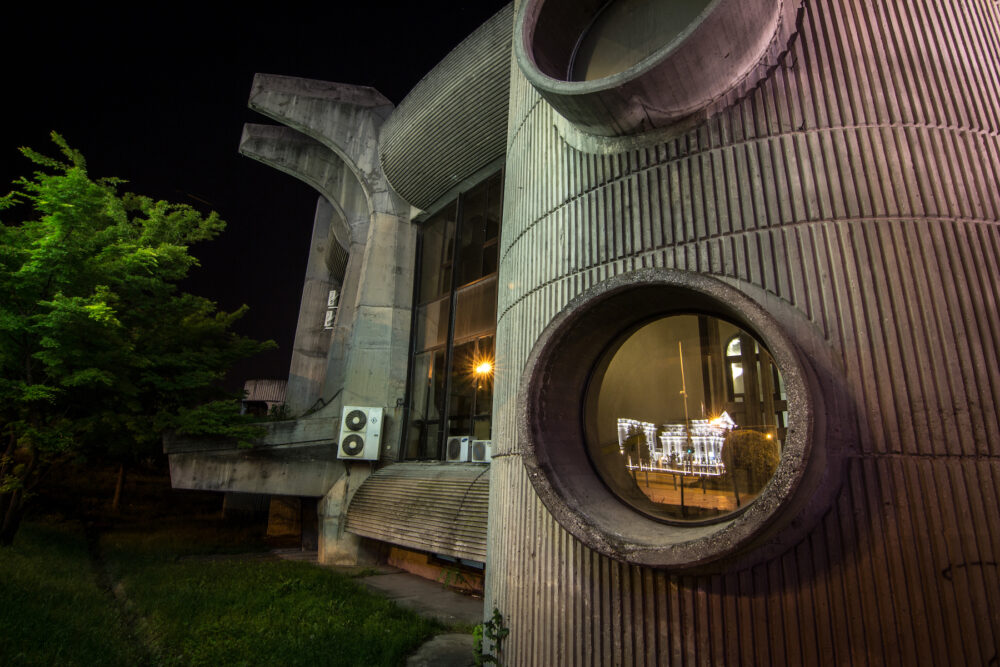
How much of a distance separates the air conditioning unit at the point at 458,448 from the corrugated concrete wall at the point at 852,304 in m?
6.66

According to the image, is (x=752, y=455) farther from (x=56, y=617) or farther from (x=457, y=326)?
(x=457, y=326)

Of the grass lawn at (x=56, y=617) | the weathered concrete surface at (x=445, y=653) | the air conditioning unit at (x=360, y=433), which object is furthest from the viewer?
the air conditioning unit at (x=360, y=433)

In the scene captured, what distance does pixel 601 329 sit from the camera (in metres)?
4.21

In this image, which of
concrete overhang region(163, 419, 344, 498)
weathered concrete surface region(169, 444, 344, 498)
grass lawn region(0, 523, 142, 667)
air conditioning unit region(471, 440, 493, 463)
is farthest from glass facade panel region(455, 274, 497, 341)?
grass lawn region(0, 523, 142, 667)

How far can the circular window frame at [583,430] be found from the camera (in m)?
2.88

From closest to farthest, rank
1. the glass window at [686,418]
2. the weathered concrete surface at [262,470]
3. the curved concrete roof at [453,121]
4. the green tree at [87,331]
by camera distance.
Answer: the glass window at [686,418] → the green tree at [87,331] → the curved concrete roof at [453,121] → the weathered concrete surface at [262,470]

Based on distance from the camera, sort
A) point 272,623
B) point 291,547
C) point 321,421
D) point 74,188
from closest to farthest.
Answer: point 272,623 → point 74,188 → point 321,421 → point 291,547

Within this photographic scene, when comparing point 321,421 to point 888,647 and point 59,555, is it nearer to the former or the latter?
point 59,555

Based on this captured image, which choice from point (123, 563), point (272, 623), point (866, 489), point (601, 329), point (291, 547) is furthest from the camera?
point (291, 547)

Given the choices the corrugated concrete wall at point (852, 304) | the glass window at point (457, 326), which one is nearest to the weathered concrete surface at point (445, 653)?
the corrugated concrete wall at point (852, 304)


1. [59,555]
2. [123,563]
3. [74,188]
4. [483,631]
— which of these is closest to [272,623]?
[483,631]

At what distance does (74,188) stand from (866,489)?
38.3ft

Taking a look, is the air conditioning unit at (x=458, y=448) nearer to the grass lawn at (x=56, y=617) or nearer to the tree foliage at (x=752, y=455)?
the grass lawn at (x=56, y=617)

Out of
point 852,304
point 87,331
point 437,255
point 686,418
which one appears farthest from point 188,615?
point 437,255
